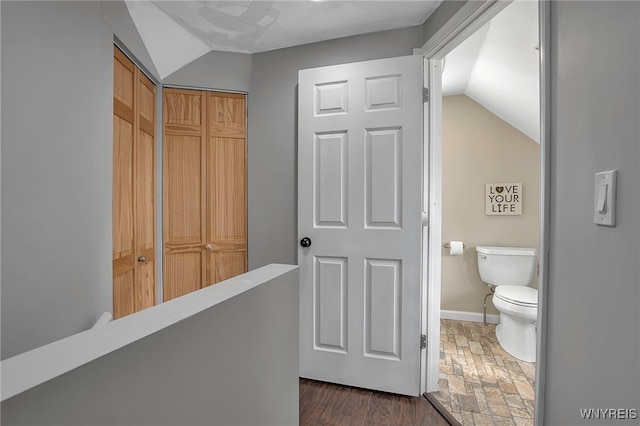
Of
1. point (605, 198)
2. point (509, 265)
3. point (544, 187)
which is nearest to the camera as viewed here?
point (605, 198)

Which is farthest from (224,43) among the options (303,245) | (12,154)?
(12,154)

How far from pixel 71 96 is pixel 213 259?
4.51 feet

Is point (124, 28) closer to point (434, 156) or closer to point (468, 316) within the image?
point (434, 156)

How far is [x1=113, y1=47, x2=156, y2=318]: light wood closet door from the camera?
171 centimetres

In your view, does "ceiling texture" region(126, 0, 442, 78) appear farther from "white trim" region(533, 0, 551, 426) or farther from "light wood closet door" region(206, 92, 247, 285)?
"white trim" region(533, 0, 551, 426)

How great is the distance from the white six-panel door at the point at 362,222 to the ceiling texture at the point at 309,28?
244 mm

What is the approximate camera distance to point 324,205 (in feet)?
7.03

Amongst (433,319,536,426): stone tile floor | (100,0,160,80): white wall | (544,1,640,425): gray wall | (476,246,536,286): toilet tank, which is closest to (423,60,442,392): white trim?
(433,319,536,426): stone tile floor

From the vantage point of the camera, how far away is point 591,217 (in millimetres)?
860

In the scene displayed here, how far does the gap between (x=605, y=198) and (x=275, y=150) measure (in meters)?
1.89

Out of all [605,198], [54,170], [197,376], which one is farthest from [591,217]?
[54,170]

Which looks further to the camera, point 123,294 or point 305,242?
point 305,242

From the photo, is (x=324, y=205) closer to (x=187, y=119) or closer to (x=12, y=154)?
(x=187, y=119)

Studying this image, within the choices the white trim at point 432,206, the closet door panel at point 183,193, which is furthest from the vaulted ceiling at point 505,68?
the closet door panel at point 183,193
